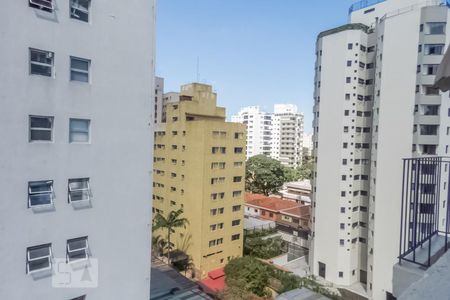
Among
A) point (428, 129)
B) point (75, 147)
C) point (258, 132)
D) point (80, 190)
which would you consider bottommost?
point (80, 190)

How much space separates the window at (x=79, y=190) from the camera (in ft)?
27.1

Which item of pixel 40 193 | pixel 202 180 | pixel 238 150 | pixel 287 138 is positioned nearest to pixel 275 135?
pixel 287 138

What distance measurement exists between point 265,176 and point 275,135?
45.0 metres

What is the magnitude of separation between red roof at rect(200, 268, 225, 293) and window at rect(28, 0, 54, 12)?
21.2 meters

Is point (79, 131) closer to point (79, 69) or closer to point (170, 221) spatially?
point (79, 69)

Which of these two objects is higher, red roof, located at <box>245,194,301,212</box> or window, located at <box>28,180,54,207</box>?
window, located at <box>28,180,54,207</box>

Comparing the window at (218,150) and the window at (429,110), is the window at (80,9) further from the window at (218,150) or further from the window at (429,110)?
the window at (429,110)

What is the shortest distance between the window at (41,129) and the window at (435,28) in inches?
1023

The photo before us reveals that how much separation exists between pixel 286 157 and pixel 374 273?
226 ft

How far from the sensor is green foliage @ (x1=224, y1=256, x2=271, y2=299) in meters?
21.8

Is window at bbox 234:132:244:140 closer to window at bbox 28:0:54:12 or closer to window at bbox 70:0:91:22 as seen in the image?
window at bbox 70:0:91:22

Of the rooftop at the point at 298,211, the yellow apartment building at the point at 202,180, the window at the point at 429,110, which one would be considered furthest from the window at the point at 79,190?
the rooftop at the point at 298,211

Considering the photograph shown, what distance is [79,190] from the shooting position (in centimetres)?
840

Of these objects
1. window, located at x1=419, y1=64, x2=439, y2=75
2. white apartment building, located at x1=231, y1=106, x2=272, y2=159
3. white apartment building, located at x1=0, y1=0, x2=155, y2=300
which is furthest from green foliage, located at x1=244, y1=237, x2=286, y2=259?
white apartment building, located at x1=231, y1=106, x2=272, y2=159
